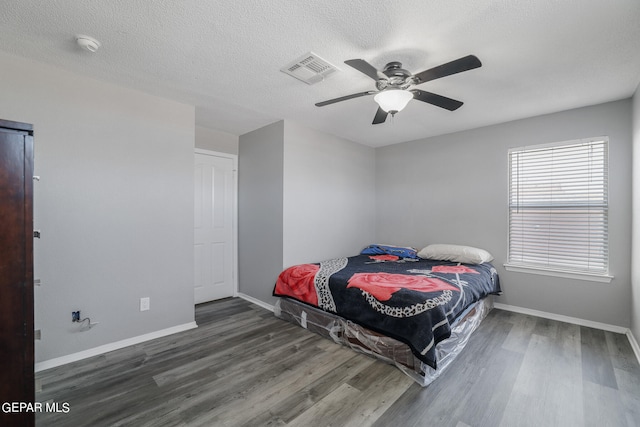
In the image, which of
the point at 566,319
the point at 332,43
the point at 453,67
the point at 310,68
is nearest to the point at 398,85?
the point at 453,67

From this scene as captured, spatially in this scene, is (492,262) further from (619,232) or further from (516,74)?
(516,74)

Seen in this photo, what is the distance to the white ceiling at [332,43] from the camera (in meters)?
1.59

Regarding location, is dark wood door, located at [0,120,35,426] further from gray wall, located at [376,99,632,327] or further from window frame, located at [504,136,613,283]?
window frame, located at [504,136,613,283]

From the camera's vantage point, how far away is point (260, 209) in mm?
3783

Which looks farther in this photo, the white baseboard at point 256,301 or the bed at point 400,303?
the white baseboard at point 256,301

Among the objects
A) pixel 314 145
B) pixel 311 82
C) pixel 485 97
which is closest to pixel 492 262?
pixel 485 97

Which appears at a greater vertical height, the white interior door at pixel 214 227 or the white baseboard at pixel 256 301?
the white interior door at pixel 214 227

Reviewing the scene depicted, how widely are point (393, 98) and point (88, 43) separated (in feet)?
6.96

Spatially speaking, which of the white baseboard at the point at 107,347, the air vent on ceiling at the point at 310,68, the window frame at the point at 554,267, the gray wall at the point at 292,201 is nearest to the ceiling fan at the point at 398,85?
the air vent on ceiling at the point at 310,68

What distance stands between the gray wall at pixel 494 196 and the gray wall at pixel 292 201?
2.30ft

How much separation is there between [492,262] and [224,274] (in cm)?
369

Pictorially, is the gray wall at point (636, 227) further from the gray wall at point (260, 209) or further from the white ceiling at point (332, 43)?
the gray wall at point (260, 209)

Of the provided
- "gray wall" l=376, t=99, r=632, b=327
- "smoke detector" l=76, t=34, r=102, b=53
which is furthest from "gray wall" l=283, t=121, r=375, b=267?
"smoke detector" l=76, t=34, r=102, b=53

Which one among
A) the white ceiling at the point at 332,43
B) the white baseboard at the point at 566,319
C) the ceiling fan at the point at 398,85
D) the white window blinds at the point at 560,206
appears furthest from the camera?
the white window blinds at the point at 560,206
